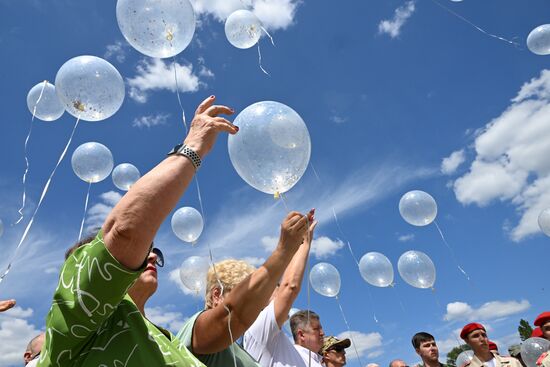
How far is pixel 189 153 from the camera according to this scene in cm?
139

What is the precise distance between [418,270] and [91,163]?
17.5 feet

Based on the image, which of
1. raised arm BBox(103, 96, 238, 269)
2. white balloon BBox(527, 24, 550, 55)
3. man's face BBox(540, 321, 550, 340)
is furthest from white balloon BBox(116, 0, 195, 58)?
white balloon BBox(527, 24, 550, 55)

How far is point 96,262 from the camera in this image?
1.16m

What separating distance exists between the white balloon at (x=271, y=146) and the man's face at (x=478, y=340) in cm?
408

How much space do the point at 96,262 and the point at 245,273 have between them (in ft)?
5.03

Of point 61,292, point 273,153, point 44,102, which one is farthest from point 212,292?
point 44,102

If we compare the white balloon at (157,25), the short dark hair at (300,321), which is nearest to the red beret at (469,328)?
the short dark hair at (300,321)

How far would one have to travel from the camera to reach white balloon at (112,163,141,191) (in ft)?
22.4

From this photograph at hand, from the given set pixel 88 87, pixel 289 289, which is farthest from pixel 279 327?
pixel 88 87

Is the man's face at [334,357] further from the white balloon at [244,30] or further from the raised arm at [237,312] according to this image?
the white balloon at [244,30]

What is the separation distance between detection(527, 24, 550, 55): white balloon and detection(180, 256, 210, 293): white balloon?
623 cm

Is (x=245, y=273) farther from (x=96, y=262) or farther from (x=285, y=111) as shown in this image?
(x=96, y=262)

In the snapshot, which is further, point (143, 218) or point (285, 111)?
point (285, 111)

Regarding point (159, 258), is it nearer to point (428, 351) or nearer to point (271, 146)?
point (271, 146)
